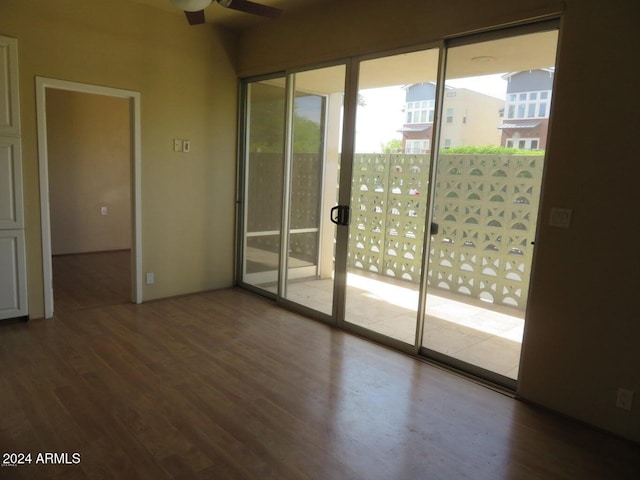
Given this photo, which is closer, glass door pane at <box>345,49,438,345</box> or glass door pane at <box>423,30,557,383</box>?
glass door pane at <box>423,30,557,383</box>

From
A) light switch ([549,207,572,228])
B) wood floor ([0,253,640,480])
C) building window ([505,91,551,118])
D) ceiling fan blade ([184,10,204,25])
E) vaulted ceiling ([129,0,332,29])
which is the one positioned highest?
vaulted ceiling ([129,0,332,29])

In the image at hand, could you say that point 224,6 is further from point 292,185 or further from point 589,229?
point 589,229

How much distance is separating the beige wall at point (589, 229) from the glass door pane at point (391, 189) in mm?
716

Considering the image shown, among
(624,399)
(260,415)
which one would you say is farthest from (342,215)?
(624,399)

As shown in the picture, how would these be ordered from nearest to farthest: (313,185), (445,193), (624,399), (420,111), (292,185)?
(624,399) → (445,193) → (420,111) → (292,185) → (313,185)

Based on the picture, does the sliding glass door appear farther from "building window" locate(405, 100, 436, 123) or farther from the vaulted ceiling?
"building window" locate(405, 100, 436, 123)

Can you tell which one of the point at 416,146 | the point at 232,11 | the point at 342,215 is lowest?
the point at 342,215

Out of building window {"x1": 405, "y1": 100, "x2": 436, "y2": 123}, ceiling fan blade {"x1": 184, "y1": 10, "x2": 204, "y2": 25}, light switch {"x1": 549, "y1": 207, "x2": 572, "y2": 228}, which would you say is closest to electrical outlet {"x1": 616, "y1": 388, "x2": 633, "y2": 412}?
light switch {"x1": 549, "y1": 207, "x2": 572, "y2": 228}

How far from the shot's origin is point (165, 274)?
4828 millimetres

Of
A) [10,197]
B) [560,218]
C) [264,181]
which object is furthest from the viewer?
[264,181]

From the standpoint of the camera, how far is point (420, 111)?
3.53m

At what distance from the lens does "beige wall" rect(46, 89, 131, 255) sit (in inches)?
255

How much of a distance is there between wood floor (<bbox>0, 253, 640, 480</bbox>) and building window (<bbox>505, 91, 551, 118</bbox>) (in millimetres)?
1856

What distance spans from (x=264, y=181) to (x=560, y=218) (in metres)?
3.17
